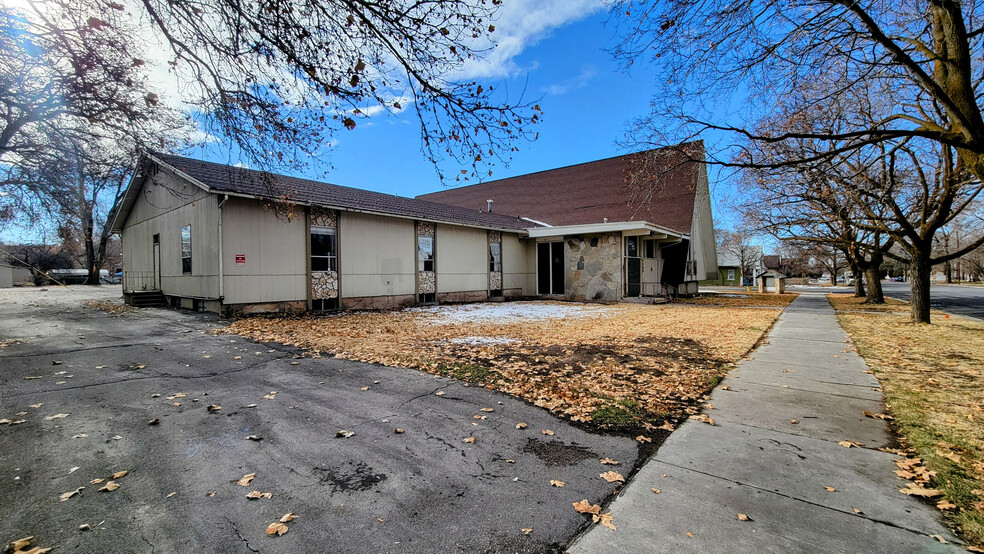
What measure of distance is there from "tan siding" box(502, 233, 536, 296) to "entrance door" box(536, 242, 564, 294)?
1.53 feet

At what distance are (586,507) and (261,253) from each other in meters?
11.8

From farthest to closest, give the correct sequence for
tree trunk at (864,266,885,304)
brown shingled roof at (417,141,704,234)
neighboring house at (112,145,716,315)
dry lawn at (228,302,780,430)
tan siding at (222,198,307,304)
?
brown shingled roof at (417,141,704,234) → tree trunk at (864,266,885,304) → neighboring house at (112,145,716,315) → tan siding at (222,198,307,304) → dry lawn at (228,302,780,430)

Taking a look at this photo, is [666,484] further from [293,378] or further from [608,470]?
[293,378]

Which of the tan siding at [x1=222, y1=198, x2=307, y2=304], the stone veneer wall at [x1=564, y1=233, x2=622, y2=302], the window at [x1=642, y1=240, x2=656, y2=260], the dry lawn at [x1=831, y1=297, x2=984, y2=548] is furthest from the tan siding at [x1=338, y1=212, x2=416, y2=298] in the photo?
the dry lawn at [x1=831, y1=297, x2=984, y2=548]

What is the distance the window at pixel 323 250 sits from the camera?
12.7m

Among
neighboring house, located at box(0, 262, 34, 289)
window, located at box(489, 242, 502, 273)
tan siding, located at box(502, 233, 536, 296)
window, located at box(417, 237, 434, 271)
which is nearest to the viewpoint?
window, located at box(417, 237, 434, 271)

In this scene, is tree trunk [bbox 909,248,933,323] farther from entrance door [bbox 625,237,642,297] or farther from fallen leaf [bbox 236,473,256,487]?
fallen leaf [bbox 236,473,256,487]

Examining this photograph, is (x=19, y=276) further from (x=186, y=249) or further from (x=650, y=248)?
(x=650, y=248)

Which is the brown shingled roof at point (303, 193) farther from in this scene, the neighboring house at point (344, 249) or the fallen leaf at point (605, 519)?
the fallen leaf at point (605, 519)

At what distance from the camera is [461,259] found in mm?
Answer: 17328

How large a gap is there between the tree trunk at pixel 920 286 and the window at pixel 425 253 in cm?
1445

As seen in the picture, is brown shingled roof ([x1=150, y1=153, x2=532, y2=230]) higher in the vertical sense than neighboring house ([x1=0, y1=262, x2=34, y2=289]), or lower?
higher

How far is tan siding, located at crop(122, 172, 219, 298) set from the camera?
36.9 feet

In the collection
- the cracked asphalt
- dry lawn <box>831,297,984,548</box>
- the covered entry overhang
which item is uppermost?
the covered entry overhang
